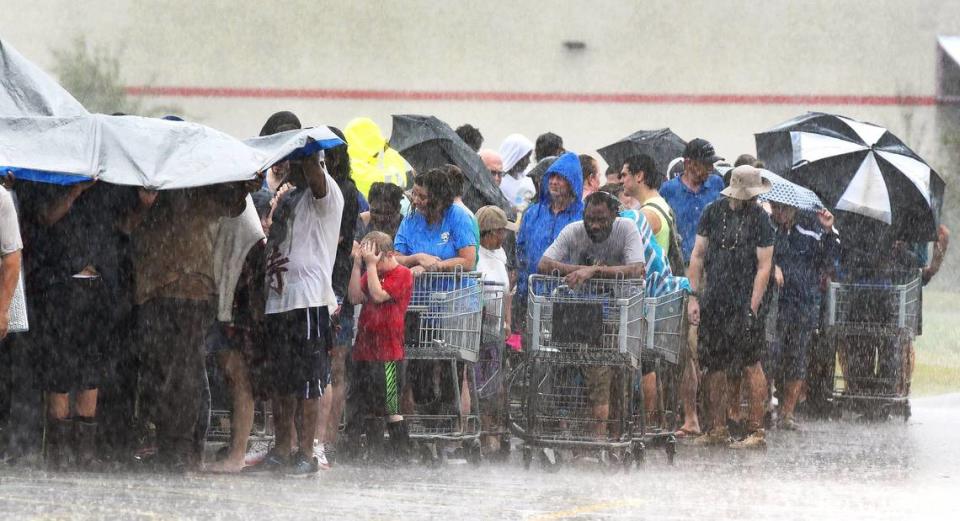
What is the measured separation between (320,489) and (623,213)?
3419mm

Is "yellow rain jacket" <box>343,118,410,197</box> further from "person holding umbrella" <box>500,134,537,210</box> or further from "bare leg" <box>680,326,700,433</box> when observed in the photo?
"person holding umbrella" <box>500,134,537,210</box>

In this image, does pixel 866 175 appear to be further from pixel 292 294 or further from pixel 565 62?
pixel 565 62

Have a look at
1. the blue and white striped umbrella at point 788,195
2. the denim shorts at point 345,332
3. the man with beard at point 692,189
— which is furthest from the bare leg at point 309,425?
the man with beard at point 692,189

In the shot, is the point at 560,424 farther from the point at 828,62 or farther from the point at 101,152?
the point at 828,62

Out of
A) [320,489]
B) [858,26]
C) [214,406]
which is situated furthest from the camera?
[858,26]

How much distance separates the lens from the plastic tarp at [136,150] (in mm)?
9023

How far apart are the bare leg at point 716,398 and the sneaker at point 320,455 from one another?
10.0ft

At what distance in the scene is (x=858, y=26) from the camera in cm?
3438

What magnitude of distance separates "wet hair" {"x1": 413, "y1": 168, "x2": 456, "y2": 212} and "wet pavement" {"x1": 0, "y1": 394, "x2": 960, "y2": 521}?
1594 millimetres

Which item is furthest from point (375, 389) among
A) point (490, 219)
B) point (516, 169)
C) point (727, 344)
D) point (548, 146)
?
point (516, 169)

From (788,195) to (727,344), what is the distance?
143cm

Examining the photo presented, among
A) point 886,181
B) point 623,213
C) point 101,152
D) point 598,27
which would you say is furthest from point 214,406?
point 598,27

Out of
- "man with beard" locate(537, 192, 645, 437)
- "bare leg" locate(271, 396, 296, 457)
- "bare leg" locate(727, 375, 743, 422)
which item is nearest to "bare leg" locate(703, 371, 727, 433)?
"bare leg" locate(727, 375, 743, 422)

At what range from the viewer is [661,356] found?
36.4 ft
